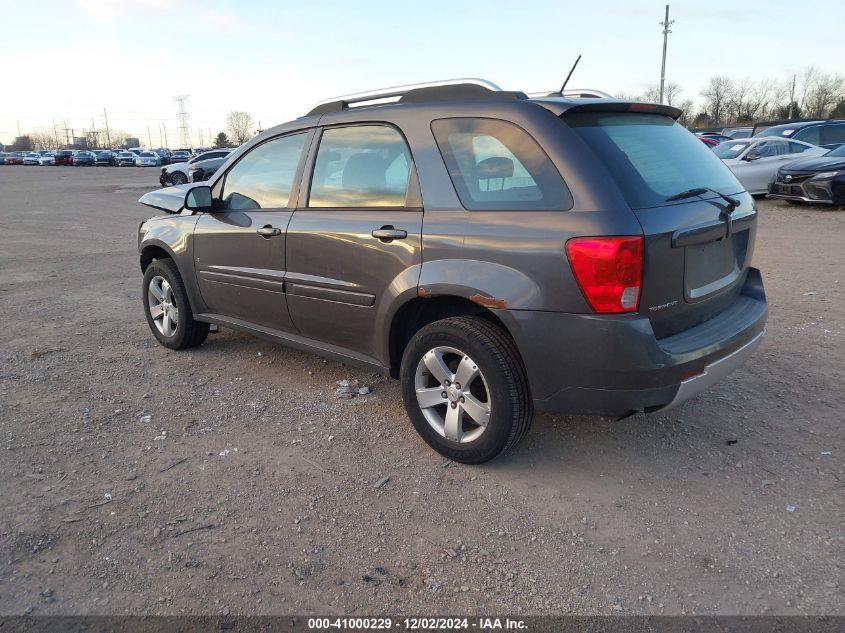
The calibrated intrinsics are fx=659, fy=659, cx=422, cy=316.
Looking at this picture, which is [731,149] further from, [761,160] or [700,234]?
[700,234]

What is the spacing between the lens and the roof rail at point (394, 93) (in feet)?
11.1

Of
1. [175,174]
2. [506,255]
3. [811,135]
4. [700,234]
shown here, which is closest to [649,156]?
[700,234]

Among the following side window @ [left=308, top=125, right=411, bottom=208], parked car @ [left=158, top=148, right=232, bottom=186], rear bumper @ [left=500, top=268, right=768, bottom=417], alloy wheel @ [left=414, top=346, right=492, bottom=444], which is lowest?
alloy wheel @ [left=414, top=346, right=492, bottom=444]

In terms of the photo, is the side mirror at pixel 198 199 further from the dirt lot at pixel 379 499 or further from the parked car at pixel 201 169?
the parked car at pixel 201 169

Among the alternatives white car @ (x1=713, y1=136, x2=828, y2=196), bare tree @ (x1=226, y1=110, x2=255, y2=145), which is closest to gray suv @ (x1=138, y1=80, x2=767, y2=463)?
white car @ (x1=713, y1=136, x2=828, y2=196)

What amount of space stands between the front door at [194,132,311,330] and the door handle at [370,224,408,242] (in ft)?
2.82

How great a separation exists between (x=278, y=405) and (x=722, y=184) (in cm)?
292

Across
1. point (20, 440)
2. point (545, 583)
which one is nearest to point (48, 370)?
point (20, 440)

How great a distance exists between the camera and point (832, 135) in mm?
18844

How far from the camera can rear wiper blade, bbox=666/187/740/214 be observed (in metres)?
3.08

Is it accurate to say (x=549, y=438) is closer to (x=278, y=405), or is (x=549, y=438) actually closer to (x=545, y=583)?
(x=545, y=583)

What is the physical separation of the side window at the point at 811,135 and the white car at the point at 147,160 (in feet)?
170

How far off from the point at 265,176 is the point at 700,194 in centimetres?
274

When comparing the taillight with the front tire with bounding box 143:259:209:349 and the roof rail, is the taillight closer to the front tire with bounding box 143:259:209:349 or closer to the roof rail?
the roof rail
